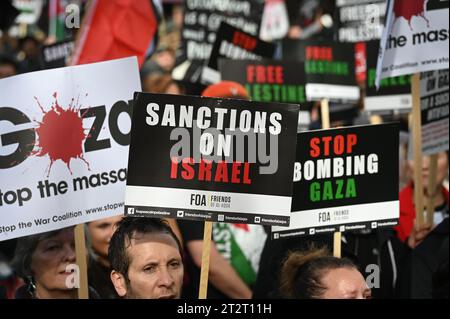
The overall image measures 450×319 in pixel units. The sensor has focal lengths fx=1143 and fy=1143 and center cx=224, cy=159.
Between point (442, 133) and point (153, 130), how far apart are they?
111 inches

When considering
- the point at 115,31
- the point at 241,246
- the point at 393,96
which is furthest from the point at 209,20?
the point at 241,246

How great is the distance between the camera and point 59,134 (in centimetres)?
528

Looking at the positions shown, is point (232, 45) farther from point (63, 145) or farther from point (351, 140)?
point (63, 145)

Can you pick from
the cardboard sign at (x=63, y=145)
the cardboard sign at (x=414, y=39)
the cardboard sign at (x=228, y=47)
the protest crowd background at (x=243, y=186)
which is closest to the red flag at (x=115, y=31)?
the protest crowd background at (x=243, y=186)

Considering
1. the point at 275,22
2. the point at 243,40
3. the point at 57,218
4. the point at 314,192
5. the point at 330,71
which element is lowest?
the point at 57,218

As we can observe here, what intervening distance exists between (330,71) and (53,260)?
171 inches

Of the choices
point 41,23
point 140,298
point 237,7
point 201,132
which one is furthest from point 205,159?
point 41,23

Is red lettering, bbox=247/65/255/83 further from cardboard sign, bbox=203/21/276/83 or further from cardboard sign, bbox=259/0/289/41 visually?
cardboard sign, bbox=259/0/289/41

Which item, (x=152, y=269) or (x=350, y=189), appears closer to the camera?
(x=152, y=269)

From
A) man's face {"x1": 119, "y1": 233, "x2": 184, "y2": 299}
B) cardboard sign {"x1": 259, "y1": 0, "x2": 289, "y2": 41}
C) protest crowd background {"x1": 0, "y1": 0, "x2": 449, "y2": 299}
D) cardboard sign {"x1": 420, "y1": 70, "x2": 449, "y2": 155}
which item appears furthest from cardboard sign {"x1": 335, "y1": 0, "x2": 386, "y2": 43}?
man's face {"x1": 119, "y1": 233, "x2": 184, "y2": 299}

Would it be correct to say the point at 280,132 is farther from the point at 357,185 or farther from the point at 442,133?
the point at 442,133

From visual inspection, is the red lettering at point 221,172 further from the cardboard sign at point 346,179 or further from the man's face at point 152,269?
the cardboard sign at point 346,179
